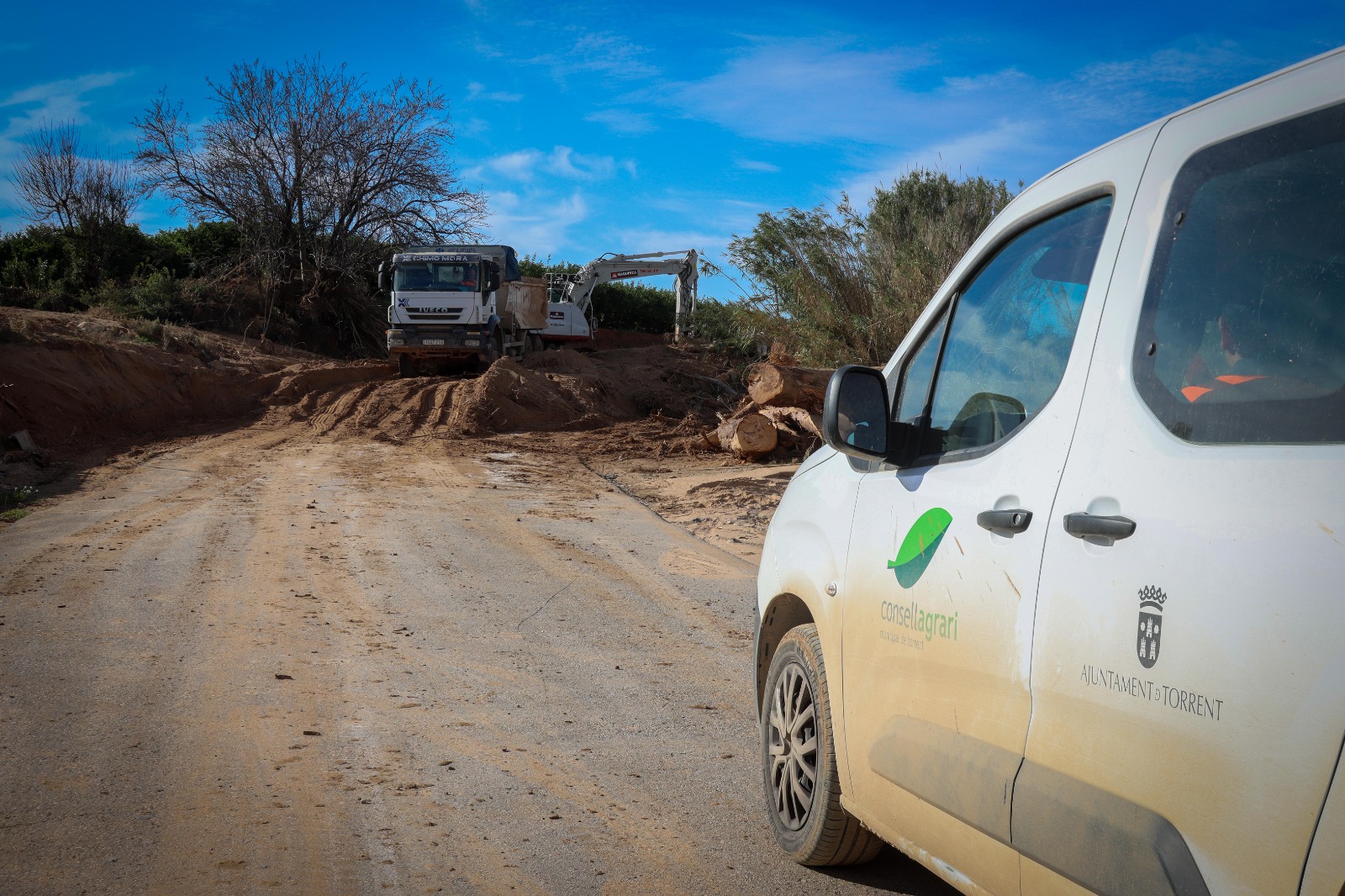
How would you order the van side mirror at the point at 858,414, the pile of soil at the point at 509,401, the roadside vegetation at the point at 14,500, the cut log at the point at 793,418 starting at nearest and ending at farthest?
the van side mirror at the point at 858,414
the roadside vegetation at the point at 14,500
the cut log at the point at 793,418
the pile of soil at the point at 509,401

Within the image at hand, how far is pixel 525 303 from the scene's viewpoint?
A: 92.5ft

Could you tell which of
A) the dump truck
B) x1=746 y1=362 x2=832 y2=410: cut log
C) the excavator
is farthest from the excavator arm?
x1=746 y1=362 x2=832 y2=410: cut log

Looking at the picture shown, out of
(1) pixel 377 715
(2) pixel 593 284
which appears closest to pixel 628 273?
(2) pixel 593 284

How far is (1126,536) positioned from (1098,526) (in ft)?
0.23

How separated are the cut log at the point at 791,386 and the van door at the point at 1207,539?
42.5 feet

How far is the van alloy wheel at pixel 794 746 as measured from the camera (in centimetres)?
314

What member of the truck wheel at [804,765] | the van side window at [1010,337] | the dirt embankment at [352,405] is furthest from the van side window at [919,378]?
the dirt embankment at [352,405]

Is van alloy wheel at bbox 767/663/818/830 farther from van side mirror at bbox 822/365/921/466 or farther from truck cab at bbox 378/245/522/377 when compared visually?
truck cab at bbox 378/245/522/377

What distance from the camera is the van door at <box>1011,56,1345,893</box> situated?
4.74 feet

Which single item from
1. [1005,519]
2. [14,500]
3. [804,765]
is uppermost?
[1005,519]

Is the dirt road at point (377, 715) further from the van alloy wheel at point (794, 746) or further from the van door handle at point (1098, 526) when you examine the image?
the van door handle at point (1098, 526)

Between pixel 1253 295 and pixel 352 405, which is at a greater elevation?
pixel 1253 295

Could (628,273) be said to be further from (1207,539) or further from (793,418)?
(1207,539)

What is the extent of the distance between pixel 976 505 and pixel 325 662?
4247mm
